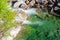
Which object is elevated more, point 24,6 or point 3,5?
point 3,5

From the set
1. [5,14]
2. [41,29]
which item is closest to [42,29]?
[41,29]

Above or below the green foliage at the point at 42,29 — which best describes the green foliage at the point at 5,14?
above

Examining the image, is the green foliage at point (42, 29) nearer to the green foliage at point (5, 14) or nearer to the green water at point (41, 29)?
the green water at point (41, 29)

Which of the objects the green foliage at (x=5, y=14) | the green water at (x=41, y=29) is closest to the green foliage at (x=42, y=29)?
the green water at (x=41, y=29)

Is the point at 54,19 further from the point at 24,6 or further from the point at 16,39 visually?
the point at 16,39

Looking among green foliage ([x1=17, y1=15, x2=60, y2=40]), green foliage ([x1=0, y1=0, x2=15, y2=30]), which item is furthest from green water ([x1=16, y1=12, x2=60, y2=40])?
green foliage ([x1=0, y1=0, x2=15, y2=30])

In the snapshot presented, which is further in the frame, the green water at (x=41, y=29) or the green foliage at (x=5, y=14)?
the green water at (x=41, y=29)

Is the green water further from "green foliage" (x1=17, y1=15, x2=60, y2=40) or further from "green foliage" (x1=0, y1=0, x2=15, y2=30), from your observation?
"green foliage" (x1=0, y1=0, x2=15, y2=30)

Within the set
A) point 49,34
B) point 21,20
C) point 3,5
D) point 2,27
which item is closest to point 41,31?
point 49,34
